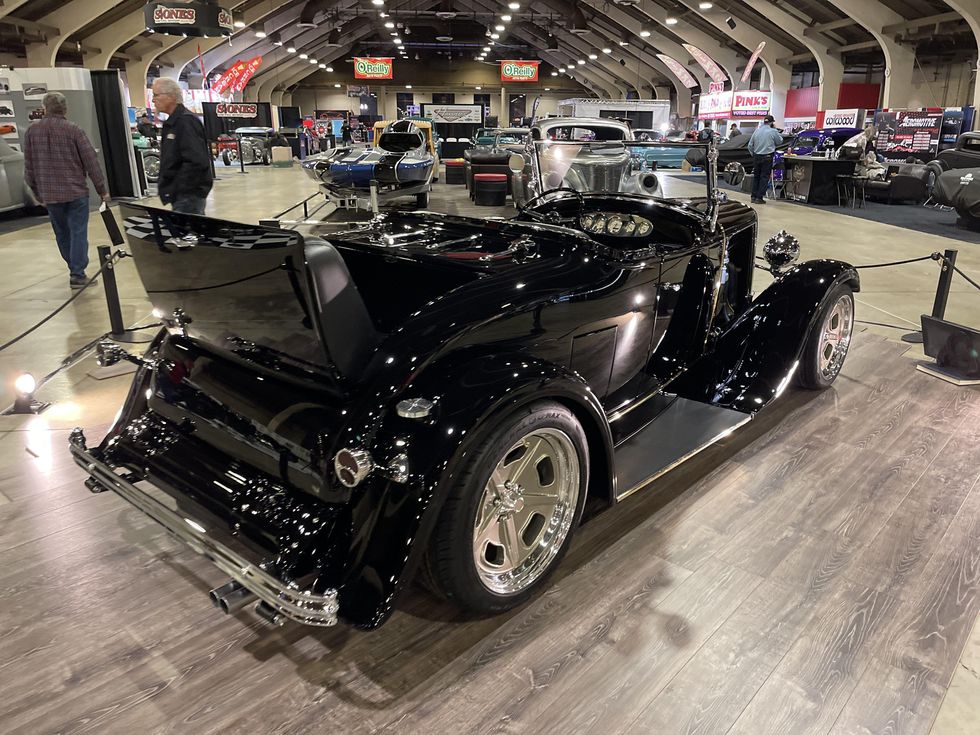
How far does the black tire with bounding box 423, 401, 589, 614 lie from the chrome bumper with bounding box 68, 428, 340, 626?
1.11 ft

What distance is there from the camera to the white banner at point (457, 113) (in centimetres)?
2356

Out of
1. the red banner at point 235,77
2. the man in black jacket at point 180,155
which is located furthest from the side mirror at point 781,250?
the red banner at point 235,77

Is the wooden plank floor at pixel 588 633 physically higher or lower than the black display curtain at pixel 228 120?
lower

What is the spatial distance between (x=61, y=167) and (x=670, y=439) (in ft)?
20.3

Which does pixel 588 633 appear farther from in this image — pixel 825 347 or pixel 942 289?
pixel 942 289

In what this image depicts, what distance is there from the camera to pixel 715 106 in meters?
30.9

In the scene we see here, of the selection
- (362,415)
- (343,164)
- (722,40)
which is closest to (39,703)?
(362,415)

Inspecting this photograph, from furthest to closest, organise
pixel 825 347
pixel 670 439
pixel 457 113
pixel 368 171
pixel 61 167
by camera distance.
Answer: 1. pixel 457 113
2. pixel 368 171
3. pixel 61 167
4. pixel 825 347
5. pixel 670 439

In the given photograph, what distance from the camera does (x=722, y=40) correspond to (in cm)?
2945

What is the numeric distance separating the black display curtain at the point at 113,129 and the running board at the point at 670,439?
45.5 ft

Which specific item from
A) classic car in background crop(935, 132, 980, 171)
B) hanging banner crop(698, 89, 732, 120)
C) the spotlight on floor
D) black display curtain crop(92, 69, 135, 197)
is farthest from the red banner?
the spotlight on floor

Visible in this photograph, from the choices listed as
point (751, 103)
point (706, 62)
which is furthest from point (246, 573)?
point (706, 62)

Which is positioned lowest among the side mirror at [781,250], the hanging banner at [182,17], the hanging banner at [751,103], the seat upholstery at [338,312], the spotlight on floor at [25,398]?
the spotlight on floor at [25,398]

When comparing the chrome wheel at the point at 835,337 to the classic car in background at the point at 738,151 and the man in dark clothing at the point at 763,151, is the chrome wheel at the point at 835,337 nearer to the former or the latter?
the man in dark clothing at the point at 763,151
